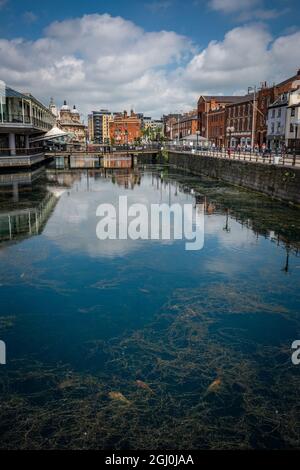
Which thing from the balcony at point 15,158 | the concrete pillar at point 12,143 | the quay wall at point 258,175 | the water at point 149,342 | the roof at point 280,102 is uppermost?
the roof at point 280,102

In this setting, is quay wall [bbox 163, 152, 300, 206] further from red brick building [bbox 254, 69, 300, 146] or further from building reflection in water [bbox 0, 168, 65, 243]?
red brick building [bbox 254, 69, 300, 146]

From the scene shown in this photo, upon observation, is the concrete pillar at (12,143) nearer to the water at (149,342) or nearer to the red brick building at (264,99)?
the water at (149,342)

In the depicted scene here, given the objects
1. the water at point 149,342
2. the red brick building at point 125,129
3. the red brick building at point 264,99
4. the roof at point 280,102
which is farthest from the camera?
the red brick building at point 125,129

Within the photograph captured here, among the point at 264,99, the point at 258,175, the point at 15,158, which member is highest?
the point at 264,99

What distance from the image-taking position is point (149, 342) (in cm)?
961

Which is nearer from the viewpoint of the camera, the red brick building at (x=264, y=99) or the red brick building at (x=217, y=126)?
the red brick building at (x=264, y=99)

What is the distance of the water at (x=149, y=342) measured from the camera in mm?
6848

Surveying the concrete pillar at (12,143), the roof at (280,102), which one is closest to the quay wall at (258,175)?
the roof at (280,102)

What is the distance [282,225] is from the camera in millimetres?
21719

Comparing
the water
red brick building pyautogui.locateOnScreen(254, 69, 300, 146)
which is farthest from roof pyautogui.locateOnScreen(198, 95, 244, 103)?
the water

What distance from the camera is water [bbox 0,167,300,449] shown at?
6.85 meters

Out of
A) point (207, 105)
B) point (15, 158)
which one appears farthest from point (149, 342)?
point (207, 105)

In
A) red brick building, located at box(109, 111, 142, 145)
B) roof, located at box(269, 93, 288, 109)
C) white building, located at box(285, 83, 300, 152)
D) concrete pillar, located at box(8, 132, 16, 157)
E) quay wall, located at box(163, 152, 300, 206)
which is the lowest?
quay wall, located at box(163, 152, 300, 206)

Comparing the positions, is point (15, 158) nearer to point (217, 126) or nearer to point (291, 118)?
point (291, 118)
